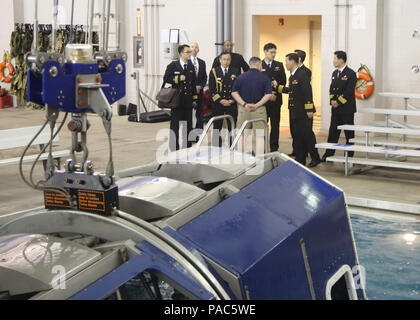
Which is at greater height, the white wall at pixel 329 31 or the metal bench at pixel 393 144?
the white wall at pixel 329 31

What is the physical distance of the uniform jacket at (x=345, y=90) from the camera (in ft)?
35.8

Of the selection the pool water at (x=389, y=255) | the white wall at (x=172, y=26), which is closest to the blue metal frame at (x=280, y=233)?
the pool water at (x=389, y=255)

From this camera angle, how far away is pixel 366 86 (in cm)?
1295

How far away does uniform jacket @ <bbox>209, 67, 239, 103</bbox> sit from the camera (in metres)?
11.6

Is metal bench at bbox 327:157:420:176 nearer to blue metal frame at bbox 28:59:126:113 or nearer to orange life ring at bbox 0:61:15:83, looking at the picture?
blue metal frame at bbox 28:59:126:113

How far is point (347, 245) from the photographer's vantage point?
4371 mm

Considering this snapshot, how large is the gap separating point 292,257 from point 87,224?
108cm

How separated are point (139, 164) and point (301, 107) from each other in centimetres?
269

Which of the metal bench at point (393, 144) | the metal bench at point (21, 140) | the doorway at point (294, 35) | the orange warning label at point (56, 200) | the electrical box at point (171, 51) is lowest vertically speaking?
the metal bench at point (393, 144)

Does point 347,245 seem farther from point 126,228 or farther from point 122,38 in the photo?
point 122,38

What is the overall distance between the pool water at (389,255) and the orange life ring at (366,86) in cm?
489

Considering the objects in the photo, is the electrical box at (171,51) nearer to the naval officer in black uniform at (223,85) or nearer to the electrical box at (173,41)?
the electrical box at (173,41)

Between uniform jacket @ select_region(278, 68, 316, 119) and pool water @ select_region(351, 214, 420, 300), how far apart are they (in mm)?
2609
